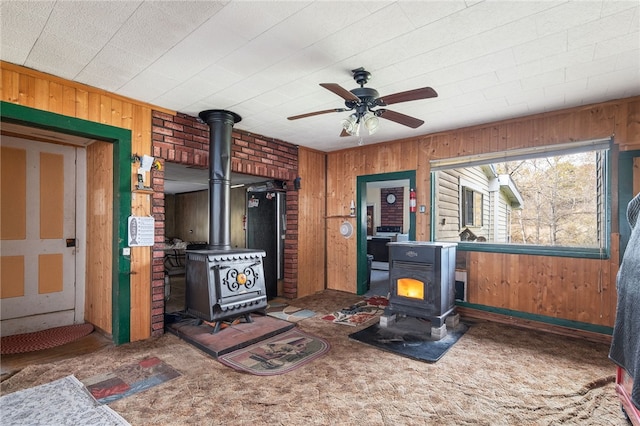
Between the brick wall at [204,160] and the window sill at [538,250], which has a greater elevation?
the brick wall at [204,160]

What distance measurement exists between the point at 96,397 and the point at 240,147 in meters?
3.16

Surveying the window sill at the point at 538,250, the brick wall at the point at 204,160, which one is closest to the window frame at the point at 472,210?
the window sill at the point at 538,250

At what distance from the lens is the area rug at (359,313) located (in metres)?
3.98

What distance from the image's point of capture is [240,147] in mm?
4395

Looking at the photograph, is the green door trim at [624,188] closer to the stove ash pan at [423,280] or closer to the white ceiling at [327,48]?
Result: the white ceiling at [327,48]

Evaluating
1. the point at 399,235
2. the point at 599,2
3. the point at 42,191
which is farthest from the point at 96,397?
the point at 399,235

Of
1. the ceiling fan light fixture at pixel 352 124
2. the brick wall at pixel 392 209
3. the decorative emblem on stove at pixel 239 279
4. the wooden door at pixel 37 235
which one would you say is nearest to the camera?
the ceiling fan light fixture at pixel 352 124

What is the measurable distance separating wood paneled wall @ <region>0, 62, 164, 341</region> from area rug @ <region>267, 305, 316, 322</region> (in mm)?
1538

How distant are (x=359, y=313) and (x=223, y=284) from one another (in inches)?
76.4

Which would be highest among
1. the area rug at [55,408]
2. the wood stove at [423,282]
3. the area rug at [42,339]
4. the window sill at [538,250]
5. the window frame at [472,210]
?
the window frame at [472,210]

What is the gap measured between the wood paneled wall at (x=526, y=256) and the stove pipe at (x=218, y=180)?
2.52 meters

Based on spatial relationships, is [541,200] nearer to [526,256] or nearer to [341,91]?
[526,256]

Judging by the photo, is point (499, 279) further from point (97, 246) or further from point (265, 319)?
point (97, 246)

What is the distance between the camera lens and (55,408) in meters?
2.10
